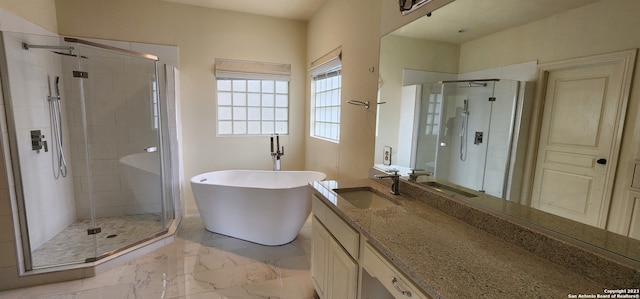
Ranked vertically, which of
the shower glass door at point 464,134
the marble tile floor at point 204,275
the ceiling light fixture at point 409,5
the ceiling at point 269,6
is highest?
the ceiling at point 269,6

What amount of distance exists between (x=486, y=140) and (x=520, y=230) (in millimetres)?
507

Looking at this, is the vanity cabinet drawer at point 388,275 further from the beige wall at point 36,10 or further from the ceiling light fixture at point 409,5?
the beige wall at point 36,10

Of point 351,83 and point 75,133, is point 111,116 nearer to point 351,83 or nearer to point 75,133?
point 75,133

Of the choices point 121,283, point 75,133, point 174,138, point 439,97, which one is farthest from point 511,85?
point 75,133

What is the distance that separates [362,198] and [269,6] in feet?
9.07

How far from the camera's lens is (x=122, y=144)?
10.5 ft

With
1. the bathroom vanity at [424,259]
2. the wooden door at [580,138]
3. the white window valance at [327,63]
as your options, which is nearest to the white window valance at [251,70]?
the white window valance at [327,63]

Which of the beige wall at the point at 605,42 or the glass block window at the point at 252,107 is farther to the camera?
the glass block window at the point at 252,107

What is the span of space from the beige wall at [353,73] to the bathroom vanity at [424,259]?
753 millimetres

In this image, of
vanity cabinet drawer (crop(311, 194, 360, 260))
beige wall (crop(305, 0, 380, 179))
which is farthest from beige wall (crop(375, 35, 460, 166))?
vanity cabinet drawer (crop(311, 194, 360, 260))

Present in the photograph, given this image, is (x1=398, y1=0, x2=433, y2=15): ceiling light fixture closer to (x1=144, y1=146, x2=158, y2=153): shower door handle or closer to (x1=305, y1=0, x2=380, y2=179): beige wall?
(x1=305, y1=0, x2=380, y2=179): beige wall

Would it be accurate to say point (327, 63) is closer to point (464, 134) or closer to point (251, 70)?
point (251, 70)

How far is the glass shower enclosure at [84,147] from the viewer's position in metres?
2.34

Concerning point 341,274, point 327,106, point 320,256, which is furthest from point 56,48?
point 341,274
